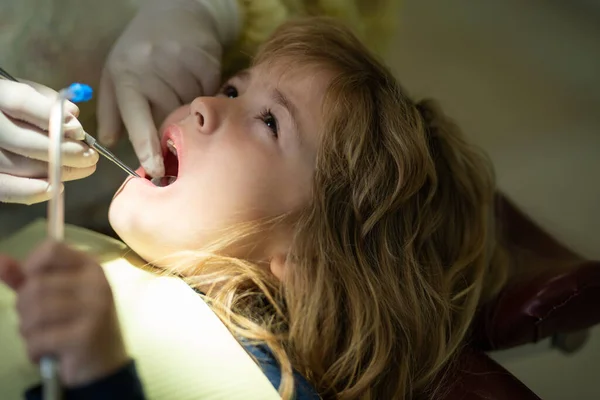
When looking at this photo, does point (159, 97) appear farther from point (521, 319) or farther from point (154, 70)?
point (521, 319)

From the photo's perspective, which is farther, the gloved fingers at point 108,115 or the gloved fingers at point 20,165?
the gloved fingers at point 108,115

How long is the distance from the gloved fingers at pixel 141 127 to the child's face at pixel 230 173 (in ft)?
0.09

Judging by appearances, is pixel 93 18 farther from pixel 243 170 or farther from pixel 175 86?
pixel 243 170

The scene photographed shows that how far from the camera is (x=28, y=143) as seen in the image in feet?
2.17

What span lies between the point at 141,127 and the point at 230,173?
6.1 inches

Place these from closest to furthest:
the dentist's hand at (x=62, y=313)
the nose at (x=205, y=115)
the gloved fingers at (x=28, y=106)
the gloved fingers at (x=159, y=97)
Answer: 1. the dentist's hand at (x=62, y=313)
2. the gloved fingers at (x=28, y=106)
3. the nose at (x=205, y=115)
4. the gloved fingers at (x=159, y=97)

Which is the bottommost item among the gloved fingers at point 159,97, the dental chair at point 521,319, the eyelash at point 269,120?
the dental chair at point 521,319

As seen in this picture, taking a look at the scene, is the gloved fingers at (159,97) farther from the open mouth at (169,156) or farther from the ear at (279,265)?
the ear at (279,265)

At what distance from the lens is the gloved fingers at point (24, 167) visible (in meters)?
0.68

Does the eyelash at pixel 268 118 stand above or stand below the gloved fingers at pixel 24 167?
above

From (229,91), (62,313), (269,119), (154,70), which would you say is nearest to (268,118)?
(269,119)

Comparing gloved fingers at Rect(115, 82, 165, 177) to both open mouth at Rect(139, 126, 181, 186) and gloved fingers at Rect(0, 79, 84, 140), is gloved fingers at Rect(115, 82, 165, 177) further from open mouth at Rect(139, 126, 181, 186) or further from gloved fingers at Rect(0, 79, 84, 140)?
gloved fingers at Rect(0, 79, 84, 140)

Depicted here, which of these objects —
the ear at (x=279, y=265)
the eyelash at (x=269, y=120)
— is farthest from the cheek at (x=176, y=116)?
the ear at (x=279, y=265)

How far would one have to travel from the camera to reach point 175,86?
0.88m
